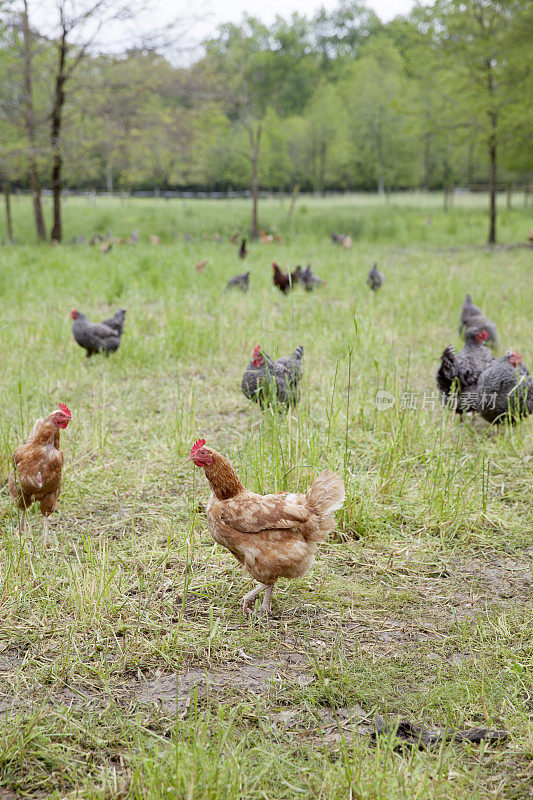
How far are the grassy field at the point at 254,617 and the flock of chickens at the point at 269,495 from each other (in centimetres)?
23

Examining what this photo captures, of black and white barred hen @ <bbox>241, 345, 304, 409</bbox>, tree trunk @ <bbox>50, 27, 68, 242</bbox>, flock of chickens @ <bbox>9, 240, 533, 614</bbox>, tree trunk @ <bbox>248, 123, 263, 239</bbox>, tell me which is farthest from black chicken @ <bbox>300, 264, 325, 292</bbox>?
tree trunk @ <bbox>248, 123, 263, 239</bbox>

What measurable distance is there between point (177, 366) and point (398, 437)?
3.09m

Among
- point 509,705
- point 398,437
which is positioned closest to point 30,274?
point 398,437

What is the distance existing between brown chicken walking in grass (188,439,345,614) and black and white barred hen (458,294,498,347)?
14.4ft

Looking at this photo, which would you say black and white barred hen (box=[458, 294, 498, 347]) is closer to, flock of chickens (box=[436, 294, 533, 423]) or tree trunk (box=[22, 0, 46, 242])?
flock of chickens (box=[436, 294, 533, 423])

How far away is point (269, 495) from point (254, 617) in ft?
1.81

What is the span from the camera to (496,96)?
14914 mm

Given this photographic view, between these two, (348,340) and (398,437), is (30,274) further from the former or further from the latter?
(398,437)

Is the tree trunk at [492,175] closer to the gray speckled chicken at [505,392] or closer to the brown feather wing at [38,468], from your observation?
the gray speckled chicken at [505,392]

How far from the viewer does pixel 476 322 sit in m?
6.58

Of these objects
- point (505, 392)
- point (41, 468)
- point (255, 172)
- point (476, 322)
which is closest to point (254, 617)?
point (41, 468)

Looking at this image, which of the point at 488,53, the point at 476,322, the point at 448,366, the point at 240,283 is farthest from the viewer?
the point at 488,53

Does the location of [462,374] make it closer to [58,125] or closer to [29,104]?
[29,104]

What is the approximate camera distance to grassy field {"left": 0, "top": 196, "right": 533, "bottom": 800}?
187 centimetres
